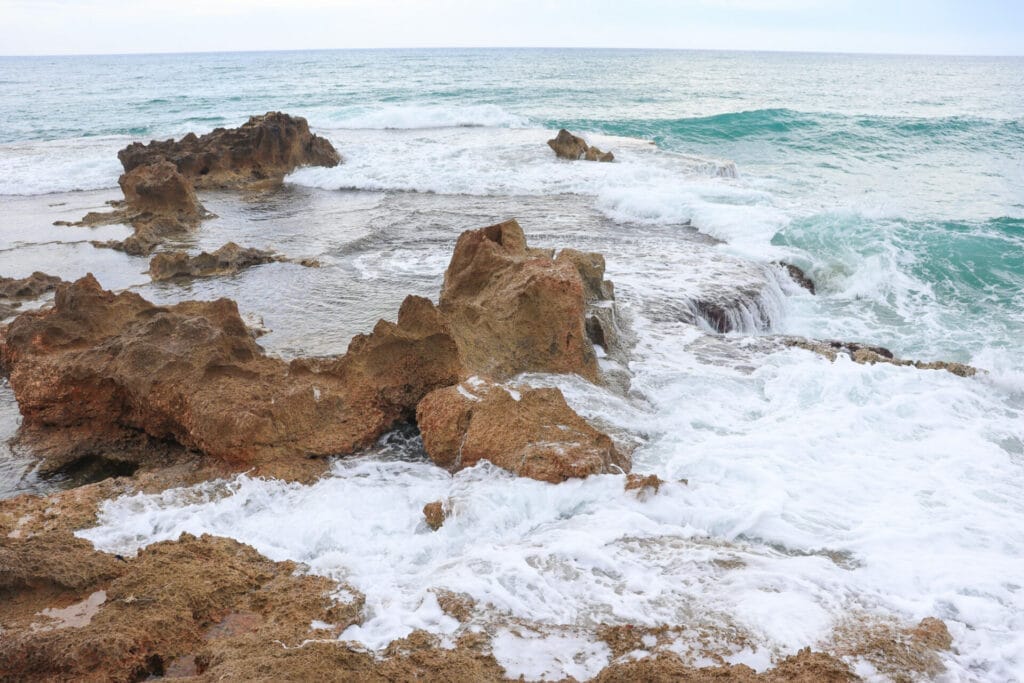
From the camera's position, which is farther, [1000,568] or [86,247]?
[86,247]

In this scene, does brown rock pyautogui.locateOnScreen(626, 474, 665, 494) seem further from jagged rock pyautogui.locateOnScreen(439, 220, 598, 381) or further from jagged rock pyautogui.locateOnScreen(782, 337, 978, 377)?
jagged rock pyautogui.locateOnScreen(782, 337, 978, 377)

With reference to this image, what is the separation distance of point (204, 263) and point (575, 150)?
10.3 metres

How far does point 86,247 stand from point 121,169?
26.2ft

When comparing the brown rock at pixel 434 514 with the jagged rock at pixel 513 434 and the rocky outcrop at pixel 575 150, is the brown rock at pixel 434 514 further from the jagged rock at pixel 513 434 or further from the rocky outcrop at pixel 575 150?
the rocky outcrop at pixel 575 150

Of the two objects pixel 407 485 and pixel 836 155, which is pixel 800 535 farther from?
pixel 836 155

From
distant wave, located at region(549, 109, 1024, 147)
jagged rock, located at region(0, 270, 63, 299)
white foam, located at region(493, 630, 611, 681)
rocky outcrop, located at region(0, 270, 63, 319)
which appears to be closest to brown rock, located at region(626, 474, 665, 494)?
white foam, located at region(493, 630, 611, 681)

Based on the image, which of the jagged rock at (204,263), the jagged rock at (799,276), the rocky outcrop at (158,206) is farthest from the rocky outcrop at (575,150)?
the jagged rock at (204,263)

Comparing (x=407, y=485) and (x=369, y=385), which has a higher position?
(x=369, y=385)

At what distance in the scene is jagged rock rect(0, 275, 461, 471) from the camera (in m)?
4.52

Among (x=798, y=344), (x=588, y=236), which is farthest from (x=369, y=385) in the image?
(x=588, y=236)

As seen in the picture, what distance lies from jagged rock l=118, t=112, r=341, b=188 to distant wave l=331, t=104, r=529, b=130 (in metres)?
11.1

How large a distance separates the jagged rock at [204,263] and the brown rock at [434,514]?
567cm

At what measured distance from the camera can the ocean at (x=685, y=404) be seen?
3.23m

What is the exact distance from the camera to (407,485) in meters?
4.28
